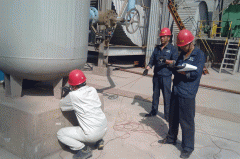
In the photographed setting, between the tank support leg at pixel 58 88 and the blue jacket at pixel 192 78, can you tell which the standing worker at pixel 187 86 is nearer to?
the blue jacket at pixel 192 78

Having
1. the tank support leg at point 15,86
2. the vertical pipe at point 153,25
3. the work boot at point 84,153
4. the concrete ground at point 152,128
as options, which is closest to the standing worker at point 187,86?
the concrete ground at point 152,128

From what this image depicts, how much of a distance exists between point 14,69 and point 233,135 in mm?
3603

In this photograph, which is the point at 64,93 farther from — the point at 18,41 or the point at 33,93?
the point at 18,41

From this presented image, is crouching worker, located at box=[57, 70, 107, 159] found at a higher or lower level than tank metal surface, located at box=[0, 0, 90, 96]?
lower

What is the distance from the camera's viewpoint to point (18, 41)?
2.60 m

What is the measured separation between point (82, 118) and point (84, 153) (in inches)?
18.7

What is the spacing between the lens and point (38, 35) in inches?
101

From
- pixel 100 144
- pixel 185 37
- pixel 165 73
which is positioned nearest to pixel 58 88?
pixel 100 144

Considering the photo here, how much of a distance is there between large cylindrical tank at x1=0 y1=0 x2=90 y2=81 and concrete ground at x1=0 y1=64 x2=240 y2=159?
1.15m

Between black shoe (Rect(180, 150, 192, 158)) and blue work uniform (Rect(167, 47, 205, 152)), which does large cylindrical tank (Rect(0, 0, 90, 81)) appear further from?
black shoe (Rect(180, 150, 192, 158))

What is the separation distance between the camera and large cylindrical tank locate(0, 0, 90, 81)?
2.54m

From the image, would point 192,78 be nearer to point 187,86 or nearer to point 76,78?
point 187,86

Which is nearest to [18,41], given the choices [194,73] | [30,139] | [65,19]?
[65,19]

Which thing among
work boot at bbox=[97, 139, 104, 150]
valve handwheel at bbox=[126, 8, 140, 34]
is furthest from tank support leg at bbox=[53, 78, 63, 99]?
valve handwheel at bbox=[126, 8, 140, 34]
